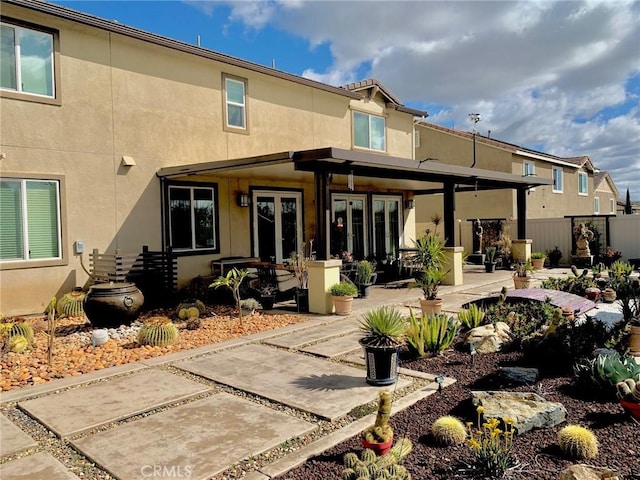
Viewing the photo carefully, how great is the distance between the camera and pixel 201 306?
9.48 metres

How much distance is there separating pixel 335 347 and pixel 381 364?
182 cm

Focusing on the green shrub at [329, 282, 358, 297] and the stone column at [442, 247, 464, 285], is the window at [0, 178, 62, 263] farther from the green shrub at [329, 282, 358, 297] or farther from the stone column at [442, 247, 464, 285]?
the stone column at [442, 247, 464, 285]

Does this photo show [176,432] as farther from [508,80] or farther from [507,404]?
[508,80]

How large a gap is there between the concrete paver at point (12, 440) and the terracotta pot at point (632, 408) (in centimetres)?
501

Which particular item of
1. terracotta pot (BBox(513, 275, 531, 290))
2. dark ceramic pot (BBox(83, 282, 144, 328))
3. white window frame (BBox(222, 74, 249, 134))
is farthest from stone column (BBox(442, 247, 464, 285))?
dark ceramic pot (BBox(83, 282, 144, 328))

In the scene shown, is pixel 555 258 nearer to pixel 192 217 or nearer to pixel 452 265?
pixel 452 265

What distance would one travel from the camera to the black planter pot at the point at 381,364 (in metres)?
4.91

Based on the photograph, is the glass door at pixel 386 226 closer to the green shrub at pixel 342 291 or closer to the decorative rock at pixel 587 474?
the green shrub at pixel 342 291

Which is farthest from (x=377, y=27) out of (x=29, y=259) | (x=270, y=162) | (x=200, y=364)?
(x=29, y=259)

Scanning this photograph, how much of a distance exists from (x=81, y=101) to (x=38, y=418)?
751 centimetres

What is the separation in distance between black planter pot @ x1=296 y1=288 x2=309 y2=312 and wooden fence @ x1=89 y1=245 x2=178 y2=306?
3.15 meters

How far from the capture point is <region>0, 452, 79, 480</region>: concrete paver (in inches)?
128

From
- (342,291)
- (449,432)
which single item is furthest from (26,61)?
(449,432)

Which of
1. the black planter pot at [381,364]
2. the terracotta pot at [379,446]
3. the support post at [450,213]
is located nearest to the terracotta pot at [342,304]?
the black planter pot at [381,364]
